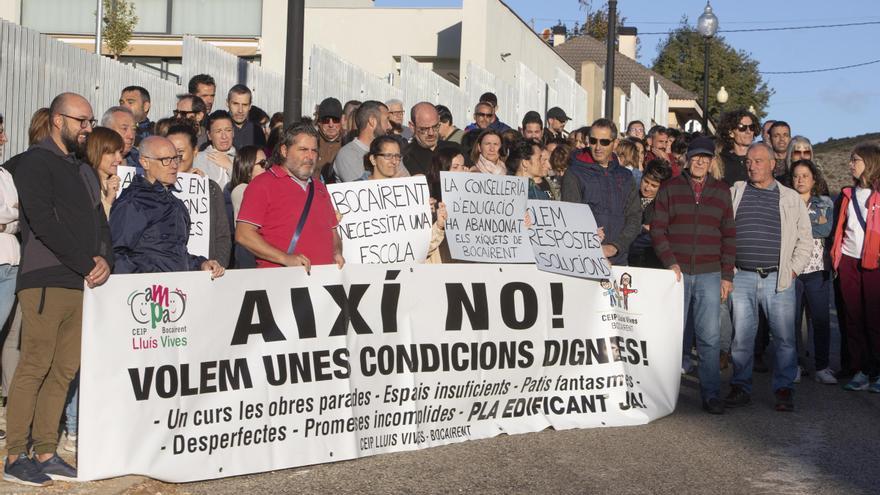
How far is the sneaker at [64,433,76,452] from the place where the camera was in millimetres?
7887

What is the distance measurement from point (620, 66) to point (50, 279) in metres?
65.5

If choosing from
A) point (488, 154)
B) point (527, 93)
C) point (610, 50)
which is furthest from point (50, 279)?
point (527, 93)

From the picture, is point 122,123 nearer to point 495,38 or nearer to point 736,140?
point 736,140

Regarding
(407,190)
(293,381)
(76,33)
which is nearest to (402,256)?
(407,190)

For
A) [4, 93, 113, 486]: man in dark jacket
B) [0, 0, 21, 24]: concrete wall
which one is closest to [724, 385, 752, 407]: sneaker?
[4, 93, 113, 486]: man in dark jacket

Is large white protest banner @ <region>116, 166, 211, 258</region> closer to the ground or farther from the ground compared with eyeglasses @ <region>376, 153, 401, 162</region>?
closer to the ground

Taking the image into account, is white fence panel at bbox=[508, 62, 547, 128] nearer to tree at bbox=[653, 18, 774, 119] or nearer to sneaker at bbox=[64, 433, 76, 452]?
sneaker at bbox=[64, 433, 76, 452]

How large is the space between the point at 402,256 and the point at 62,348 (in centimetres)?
265

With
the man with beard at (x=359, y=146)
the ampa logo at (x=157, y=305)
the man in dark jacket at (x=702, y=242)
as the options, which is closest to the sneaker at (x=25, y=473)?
the ampa logo at (x=157, y=305)

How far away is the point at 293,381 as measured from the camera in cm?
769

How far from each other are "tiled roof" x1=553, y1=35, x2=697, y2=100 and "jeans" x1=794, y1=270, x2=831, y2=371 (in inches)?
2058

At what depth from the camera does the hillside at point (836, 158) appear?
4625 cm

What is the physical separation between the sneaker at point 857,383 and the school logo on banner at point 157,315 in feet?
22.7

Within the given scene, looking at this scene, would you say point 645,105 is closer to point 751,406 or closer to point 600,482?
point 751,406
